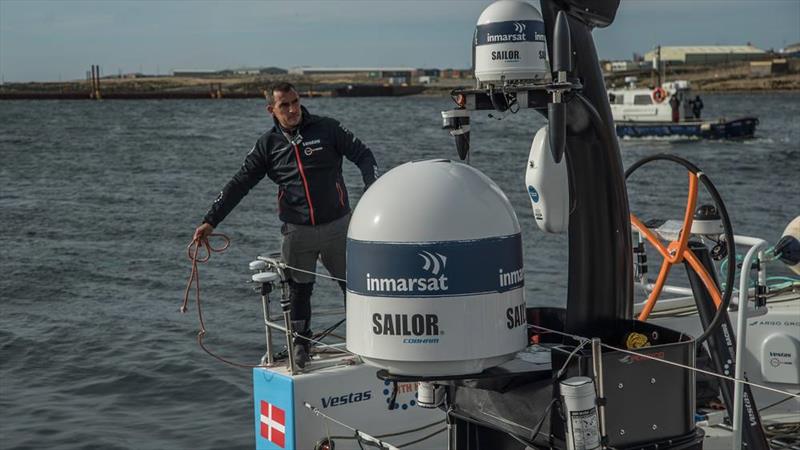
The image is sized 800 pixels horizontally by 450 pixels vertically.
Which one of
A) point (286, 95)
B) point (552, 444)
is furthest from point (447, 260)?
point (286, 95)

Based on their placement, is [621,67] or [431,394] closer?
[431,394]

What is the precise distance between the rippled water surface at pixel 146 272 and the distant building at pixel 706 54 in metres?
98.0

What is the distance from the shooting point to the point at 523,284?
3879mm

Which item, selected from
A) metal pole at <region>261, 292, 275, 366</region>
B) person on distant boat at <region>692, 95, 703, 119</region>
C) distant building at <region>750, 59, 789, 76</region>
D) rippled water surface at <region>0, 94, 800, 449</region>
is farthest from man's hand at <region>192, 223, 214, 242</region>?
distant building at <region>750, 59, 789, 76</region>

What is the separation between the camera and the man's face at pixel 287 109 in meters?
6.01

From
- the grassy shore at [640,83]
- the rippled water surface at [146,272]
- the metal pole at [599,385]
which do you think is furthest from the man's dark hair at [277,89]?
the grassy shore at [640,83]

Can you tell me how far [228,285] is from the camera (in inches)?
566

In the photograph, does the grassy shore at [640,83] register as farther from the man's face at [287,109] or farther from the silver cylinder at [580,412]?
the silver cylinder at [580,412]

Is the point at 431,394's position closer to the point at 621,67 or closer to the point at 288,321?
the point at 288,321

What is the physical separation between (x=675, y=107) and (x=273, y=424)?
4106 cm

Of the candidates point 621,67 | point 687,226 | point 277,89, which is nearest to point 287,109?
point 277,89

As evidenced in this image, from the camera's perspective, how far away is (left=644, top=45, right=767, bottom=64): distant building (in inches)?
5285

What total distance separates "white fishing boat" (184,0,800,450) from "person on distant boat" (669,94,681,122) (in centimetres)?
4069

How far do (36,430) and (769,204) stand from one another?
1925 centimetres
